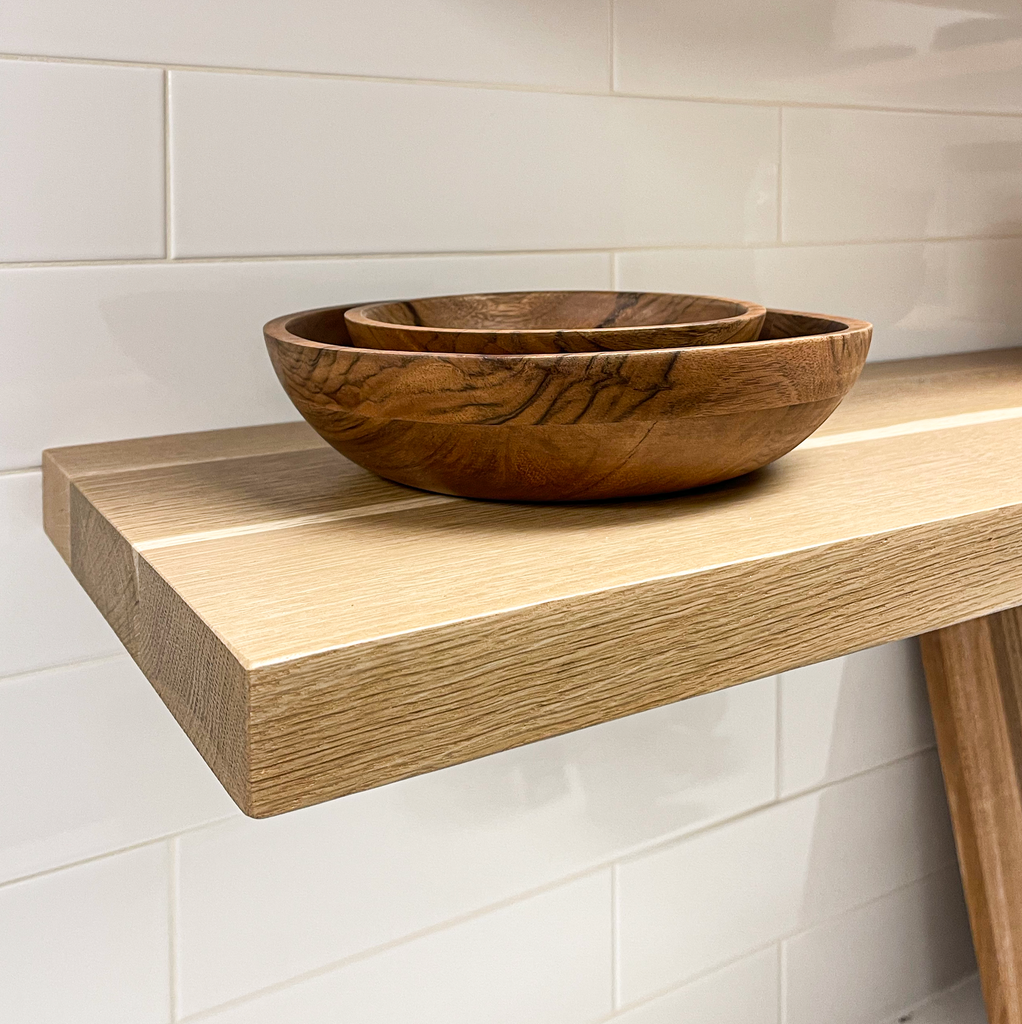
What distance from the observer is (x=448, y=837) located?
0.87 meters

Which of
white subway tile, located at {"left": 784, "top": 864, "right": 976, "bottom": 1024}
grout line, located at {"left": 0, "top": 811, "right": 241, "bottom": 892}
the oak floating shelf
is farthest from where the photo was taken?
white subway tile, located at {"left": 784, "top": 864, "right": 976, "bottom": 1024}

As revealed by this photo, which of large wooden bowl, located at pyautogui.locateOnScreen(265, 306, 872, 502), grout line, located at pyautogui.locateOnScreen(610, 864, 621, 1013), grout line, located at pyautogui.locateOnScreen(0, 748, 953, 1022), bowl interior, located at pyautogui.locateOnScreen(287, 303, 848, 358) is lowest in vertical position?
grout line, located at pyautogui.locateOnScreen(610, 864, 621, 1013)

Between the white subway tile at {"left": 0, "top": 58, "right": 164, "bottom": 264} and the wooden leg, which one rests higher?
the white subway tile at {"left": 0, "top": 58, "right": 164, "bottom": 264}

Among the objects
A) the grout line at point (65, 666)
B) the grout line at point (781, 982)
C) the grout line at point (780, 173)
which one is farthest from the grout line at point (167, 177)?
the grout line at point (781, 982)

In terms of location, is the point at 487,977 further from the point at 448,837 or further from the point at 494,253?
the point at 494,253

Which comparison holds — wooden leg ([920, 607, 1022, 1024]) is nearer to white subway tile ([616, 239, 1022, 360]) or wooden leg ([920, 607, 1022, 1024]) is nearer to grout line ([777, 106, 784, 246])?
white subway tile ([616, 239, 1022, 360])

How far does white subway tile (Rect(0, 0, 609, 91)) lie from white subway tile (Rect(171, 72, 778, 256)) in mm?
13

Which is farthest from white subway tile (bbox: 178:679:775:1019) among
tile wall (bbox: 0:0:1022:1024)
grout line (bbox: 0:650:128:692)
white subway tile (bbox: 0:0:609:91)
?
white subway tile (bbox: 0:0:609:91)

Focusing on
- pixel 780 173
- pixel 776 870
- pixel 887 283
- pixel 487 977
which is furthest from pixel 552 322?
pixel 776 870

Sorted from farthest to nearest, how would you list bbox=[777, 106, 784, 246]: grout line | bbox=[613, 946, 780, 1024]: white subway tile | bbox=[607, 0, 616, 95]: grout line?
bbox=[613, 946, 780, 1024]: white subway tile < bbox=[777, 106, 784, 246]: grout line < bbox=[607, 0, 616, 95]: grout line

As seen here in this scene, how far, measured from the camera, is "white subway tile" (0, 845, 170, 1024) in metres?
0.71

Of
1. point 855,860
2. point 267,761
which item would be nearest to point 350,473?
point 267,761

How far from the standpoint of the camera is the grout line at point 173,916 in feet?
2.48

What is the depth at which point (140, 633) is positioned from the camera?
0.46 metres
